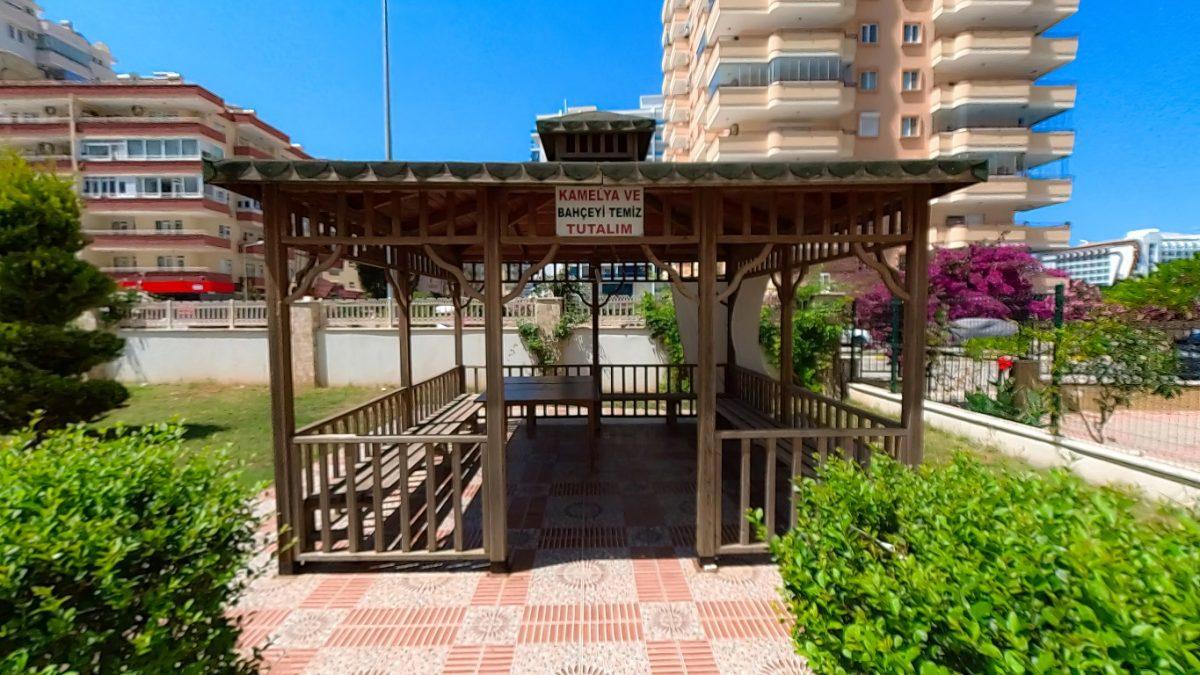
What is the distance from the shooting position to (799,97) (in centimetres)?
2209

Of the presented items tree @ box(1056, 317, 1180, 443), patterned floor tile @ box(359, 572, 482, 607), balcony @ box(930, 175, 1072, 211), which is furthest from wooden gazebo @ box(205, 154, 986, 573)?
balcony @ box(930, 175, 1072, 211)

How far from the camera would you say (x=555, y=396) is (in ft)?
20.2

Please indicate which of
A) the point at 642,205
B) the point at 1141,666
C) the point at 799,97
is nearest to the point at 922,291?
the point at 642,205

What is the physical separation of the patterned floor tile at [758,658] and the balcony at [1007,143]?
88.7 ft

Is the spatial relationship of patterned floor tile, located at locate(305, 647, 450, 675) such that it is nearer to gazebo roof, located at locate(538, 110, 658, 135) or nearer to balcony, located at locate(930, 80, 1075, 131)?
gazebo roof, located at locate(538, 110, 658, 135)

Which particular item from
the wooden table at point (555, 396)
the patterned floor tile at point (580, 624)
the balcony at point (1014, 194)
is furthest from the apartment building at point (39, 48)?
the balcony at point (1014, 194)

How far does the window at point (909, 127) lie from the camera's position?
79.3 feet

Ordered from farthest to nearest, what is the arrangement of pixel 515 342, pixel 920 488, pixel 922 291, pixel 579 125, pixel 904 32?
pixel 904 32
pixel 515 342
pixel 579 125
pixel 922 291
pixel 920 488

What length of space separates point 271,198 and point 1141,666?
4465 millimetres

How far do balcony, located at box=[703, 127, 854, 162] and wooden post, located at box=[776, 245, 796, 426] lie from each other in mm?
18942

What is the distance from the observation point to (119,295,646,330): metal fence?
13.4m

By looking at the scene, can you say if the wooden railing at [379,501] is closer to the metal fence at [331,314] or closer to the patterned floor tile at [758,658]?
the patterned floor tile at [758,658]

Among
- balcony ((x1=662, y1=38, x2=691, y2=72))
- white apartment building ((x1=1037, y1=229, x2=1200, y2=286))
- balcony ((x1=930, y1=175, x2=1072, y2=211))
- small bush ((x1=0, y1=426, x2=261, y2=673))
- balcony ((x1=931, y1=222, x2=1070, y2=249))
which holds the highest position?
balcony ((x1=662, y1=38, x2=691, y2=72))

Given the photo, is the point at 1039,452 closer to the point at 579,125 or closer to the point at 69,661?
the point at 579,125
